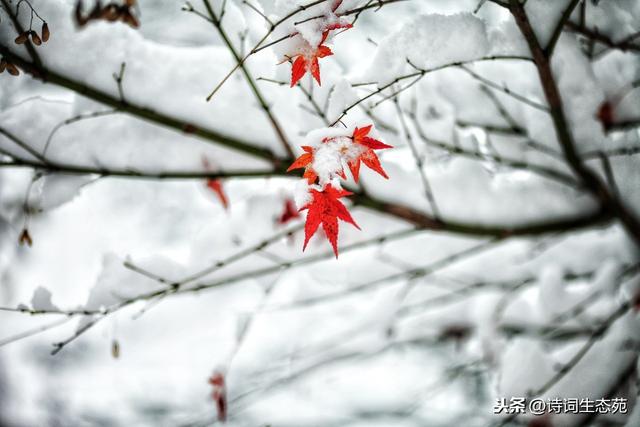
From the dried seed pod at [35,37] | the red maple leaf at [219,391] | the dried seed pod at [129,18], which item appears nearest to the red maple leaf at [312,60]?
the dried seed pod at [129,18]

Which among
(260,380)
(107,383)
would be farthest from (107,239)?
(260,380)

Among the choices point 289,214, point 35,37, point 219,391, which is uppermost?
point 35,37

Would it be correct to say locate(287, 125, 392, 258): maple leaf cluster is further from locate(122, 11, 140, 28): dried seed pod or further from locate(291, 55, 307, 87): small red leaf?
locate(122, 11, 140, 28): dried seed pod

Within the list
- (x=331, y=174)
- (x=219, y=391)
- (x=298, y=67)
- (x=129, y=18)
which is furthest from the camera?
(x=219, y=391)

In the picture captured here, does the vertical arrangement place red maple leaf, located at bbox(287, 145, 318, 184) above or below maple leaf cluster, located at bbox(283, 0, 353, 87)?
below

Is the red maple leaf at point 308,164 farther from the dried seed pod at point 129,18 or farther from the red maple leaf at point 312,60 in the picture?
the dried seed pod at point 129,18

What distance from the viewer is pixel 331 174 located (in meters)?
0.71

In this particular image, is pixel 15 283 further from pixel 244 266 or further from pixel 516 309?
pixel 516 309

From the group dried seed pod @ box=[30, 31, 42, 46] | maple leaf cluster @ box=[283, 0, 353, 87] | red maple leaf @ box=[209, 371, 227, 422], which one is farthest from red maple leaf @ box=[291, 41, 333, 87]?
red maple leaf @ box=[209, 371, 227, 422]

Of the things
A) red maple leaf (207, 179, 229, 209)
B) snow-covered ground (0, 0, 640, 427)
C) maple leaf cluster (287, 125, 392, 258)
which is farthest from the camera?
red maple leaf (207, 179, 229, 209)

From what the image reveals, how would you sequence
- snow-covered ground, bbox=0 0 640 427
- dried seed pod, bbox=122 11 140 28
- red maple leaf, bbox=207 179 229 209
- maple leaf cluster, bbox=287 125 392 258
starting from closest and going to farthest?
maple leaf cluster, bbox=287 125 392 258 < dried seed pod, bbox=122 11 140 28 < snow-covered ground, bbox=0 0 640 427 < red maple leaf, bbox=207 179 229 209

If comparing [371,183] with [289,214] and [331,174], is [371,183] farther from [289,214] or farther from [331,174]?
[331,174]

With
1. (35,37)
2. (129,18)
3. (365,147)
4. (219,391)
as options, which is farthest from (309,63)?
(219,391)

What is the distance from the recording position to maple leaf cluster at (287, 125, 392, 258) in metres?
0.73
